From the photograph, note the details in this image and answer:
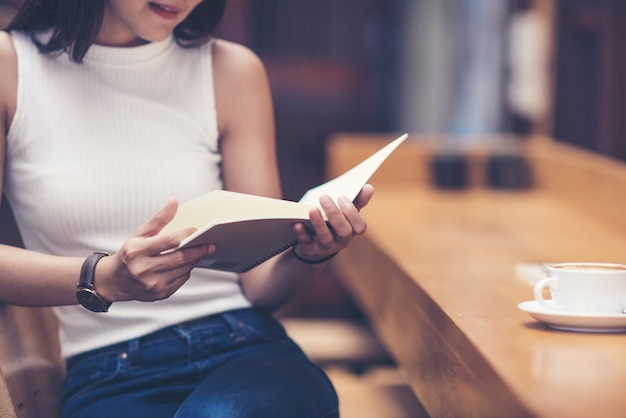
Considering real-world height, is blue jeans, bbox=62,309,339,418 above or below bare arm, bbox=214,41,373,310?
below

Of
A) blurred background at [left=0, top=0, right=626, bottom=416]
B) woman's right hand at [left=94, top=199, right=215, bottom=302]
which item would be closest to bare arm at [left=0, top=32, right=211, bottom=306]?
woman's right hand at [left=94, top=199, right=215, bottom=302]

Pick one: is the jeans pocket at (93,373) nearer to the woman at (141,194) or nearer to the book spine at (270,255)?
the woman at (141,194)

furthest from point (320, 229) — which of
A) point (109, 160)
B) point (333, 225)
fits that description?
point (109, 160)

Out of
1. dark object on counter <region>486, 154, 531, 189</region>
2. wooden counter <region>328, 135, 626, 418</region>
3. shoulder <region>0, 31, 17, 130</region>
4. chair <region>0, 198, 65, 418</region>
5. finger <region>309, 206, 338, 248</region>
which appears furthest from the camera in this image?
dark object on counter <region>486, 154, 531, 189</region>

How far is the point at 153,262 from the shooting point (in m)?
1.14

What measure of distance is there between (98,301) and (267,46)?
3.66 metres

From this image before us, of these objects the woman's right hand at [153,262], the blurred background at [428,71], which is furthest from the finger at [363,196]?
the blurred background at [428,71]

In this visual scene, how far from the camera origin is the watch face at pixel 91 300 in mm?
1239

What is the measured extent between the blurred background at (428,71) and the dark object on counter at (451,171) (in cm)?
41

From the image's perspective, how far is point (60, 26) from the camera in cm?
145

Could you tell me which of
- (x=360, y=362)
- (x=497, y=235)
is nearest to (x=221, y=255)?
(x=497, y=235)

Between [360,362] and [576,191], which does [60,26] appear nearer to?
[360,362]

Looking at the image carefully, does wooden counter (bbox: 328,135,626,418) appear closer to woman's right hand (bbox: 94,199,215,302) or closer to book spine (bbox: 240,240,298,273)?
book spine (bbox: 240,240,298,273)

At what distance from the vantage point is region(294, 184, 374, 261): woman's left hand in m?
1.20
